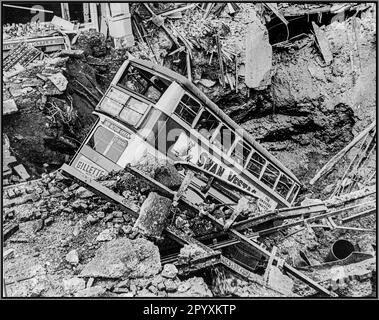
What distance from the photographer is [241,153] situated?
7.54 metres

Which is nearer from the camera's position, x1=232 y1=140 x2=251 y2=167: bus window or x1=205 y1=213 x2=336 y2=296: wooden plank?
x1=205 y1=213 x2=336 y2=296: wooden plank

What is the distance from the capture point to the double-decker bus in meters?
6.81

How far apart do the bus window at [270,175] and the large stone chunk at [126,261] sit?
3.00m

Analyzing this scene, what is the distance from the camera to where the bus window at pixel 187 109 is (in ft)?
22.7

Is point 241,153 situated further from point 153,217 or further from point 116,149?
point 153,217

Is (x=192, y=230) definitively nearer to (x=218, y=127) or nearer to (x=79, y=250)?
(x=79, y=250)

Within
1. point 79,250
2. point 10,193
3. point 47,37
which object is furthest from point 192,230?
point 47,37

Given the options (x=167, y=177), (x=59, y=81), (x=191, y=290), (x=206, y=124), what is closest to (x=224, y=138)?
(x=206, y=124)

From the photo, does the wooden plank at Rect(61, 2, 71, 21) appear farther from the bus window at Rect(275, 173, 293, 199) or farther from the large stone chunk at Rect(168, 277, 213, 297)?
the large stone chunk at Rect(168, 277, 213, 297)

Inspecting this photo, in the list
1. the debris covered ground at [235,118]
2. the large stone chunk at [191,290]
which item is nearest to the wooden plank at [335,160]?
the debris covered ground at [235,118]

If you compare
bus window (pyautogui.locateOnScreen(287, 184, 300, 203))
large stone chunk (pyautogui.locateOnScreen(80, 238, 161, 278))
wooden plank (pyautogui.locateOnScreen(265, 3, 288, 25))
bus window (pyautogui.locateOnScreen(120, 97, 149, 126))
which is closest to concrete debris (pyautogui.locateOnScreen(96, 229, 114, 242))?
large stone chunk (pyautogui.locateOnScreen(80, 238, 161, 278))

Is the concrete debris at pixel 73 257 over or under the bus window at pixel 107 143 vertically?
under

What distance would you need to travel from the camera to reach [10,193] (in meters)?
6.75

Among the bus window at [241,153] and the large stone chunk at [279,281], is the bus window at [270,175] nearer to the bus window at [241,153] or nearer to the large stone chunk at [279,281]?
the bus window at [241,153]
